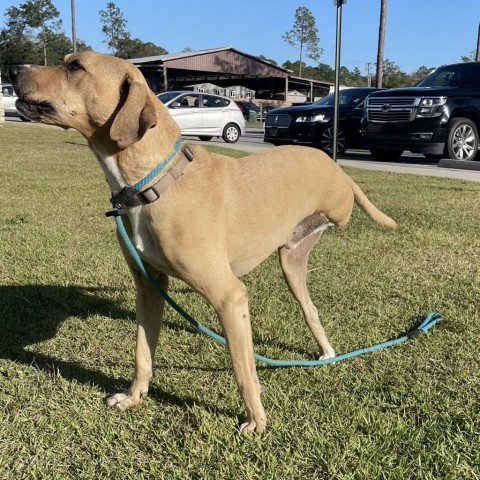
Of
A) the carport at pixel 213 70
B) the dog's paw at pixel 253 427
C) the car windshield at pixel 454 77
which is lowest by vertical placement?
the dog's paw at pixel 253 427

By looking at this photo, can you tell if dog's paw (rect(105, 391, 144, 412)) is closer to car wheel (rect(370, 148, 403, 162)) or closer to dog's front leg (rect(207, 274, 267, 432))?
dog's front leg (rect(207, 274, 267, 432))

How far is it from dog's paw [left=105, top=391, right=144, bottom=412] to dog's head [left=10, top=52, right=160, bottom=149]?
1.35 m

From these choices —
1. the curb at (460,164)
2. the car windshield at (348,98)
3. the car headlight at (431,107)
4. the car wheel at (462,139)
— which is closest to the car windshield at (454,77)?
the car wheel at (462,139)

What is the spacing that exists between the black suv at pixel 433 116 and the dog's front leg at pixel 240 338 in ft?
31.9

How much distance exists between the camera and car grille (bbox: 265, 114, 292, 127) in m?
14.0

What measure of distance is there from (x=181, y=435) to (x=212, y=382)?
0.48m

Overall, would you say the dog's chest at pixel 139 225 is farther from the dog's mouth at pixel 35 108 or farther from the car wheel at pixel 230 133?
the car wheel at pixel 230 133

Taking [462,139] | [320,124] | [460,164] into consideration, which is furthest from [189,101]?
[460,164]

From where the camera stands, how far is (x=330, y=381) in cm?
287

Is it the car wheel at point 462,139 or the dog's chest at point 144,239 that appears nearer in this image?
the dog's chest at point 144,239

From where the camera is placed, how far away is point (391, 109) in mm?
11414

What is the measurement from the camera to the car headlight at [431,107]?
10.8m

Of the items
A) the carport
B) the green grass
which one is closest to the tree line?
the carport

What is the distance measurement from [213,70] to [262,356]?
160ft
